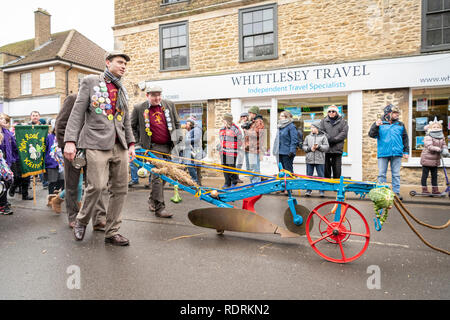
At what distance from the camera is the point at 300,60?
11664 millimetres

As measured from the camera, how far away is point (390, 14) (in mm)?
10555

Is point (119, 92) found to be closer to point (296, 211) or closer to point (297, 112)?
point (296, 211)

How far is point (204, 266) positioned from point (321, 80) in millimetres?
9223

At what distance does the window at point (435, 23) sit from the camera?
1019 cm

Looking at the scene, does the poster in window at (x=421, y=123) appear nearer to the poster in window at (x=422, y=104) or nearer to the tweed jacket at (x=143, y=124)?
the poster in window at (x=422, y=104)

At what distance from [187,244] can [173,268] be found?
840mm

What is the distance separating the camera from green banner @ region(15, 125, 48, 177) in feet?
24.8

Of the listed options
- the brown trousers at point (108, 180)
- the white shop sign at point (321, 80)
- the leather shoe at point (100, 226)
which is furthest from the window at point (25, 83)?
the brown trousers at point (108, 180)

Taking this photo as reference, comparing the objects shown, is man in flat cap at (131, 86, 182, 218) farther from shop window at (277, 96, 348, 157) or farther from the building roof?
the building roof

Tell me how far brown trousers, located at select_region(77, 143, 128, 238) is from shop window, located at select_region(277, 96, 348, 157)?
8.54 metres

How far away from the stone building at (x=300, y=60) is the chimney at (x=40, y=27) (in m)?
16.5

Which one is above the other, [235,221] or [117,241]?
[235,221]

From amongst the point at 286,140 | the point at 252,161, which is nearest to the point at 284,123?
the point at 286,140

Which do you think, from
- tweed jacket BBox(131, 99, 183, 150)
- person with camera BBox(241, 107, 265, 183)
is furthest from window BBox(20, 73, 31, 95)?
tweed jacket BBox(131, 99, 183, 150)
